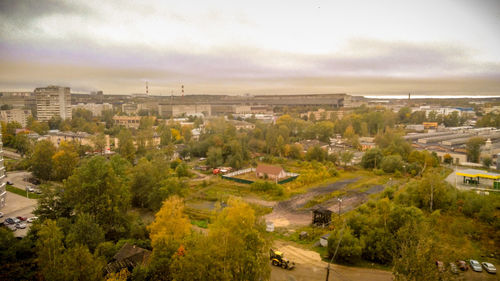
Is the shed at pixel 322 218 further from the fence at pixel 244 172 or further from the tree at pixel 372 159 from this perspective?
the tree at pixel 372 159

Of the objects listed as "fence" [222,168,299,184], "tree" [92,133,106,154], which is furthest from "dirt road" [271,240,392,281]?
"tree" [92,133,106,154]

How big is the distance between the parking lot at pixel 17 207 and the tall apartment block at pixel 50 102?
22.9 metres

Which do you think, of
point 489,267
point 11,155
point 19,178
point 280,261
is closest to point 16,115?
point 11,155

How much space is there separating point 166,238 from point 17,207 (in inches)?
326

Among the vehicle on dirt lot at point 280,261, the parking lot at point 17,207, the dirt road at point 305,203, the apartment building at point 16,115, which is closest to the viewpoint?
the vehicle on dirt lot at point 280,261

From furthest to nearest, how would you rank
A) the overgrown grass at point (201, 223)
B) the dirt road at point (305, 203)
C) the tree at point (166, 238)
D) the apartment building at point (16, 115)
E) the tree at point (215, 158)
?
1. the apartment building at point (16, 115)
2. the tree at point (215, 158)
3. the dirt road at point (305, 203)
4. the overgrown grass at point (201, 223)
5. the tree at point (166, 238)

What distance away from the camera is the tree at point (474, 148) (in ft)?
53.2

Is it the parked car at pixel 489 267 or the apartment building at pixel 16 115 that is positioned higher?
the apartment building at pixel 16 115

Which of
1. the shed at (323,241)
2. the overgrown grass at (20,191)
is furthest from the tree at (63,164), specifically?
the shed at (323,241)

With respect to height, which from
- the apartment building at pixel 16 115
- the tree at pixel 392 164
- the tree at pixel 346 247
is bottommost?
the tree at pixel 346 247

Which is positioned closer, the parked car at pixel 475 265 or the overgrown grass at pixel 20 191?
the parked car at pixel 475 265

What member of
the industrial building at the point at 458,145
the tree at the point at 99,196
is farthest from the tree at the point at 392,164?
the tree at the point at 99,196

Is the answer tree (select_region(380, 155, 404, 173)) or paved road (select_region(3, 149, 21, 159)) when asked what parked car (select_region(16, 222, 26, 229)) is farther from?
tree (select_region(380, 155, 404, 173))

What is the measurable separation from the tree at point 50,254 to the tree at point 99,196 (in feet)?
7.54
